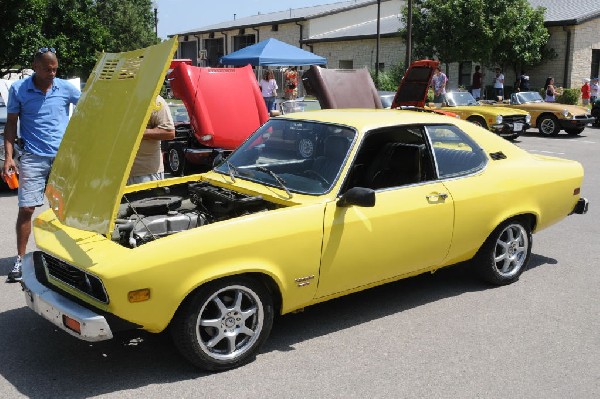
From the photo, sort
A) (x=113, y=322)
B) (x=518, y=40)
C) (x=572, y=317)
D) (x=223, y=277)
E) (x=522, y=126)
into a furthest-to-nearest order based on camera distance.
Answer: (x=518, y=40), (x=522, y=126), (x=572, y=317), (x=223, y=277), (x=113, y=322)

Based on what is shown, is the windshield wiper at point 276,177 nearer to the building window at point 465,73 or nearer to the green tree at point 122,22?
the building window at point 465,73

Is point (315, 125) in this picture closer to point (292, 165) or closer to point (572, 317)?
point (292, 165)

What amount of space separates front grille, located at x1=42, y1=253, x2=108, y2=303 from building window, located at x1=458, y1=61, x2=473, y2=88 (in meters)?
27.9

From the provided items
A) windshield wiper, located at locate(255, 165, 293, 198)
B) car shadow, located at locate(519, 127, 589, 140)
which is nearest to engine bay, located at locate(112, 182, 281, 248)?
windshield wiper, located at locate(255, 165, 293, 198)

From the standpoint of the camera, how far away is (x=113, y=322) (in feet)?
11.1

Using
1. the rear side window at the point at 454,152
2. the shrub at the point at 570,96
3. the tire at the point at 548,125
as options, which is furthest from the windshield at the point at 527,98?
the rear side window at the point at 454,152

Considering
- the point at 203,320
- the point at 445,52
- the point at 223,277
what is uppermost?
the point at 445,52

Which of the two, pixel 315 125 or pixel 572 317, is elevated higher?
pixel 315 125

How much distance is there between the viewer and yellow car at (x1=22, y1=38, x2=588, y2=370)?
11.5ft

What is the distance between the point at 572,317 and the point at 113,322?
3.25m

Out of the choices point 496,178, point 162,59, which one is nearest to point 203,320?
point 162,59

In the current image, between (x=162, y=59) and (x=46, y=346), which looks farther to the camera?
(x=46, y=346)

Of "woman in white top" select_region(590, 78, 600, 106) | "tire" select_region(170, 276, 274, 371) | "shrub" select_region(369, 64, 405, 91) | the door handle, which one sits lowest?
"tire" select_region(170, 276, 274, 371)

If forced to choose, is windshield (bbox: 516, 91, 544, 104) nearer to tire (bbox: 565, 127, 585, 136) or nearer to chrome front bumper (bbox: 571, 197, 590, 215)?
tire (bbox: 565, 127, 585, 136)
